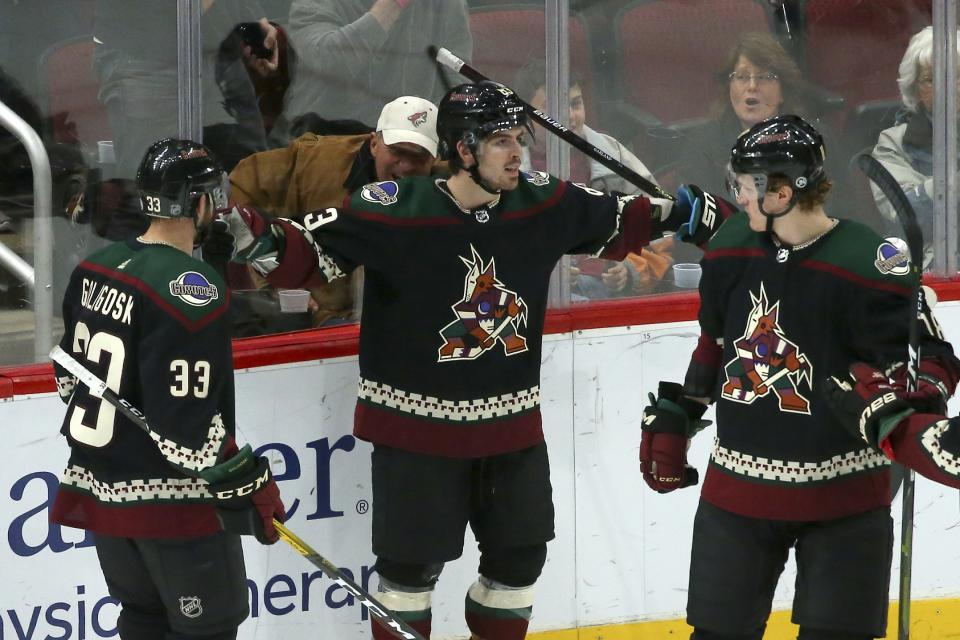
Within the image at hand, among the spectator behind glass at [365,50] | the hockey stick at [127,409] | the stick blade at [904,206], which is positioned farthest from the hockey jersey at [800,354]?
the spectator behind glass at [365,50]

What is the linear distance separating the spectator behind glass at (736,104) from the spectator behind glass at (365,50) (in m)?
0.65

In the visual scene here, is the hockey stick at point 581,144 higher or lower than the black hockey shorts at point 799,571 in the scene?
higher

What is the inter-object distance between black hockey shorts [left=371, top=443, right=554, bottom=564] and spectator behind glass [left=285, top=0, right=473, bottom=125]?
830 millimetres

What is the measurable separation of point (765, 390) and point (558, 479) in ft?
3.28

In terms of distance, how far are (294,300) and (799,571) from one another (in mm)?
1337

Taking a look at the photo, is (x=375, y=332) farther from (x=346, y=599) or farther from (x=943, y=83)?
(x=943, y=83)

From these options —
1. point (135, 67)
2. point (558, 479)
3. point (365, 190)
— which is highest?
point (135, 67)

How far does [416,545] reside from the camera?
3.29m

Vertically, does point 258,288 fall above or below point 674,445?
above

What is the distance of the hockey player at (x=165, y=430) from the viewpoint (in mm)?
2820

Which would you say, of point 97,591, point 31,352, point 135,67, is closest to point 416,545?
point 97,591

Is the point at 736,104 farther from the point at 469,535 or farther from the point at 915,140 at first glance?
the point at 469,535

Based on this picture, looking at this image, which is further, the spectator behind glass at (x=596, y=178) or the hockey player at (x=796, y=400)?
the spectator behind glass at (x=596, y=178)

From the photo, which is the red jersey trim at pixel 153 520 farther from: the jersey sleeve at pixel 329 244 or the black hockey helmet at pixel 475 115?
the black hockey helmet at pixel 475 115
